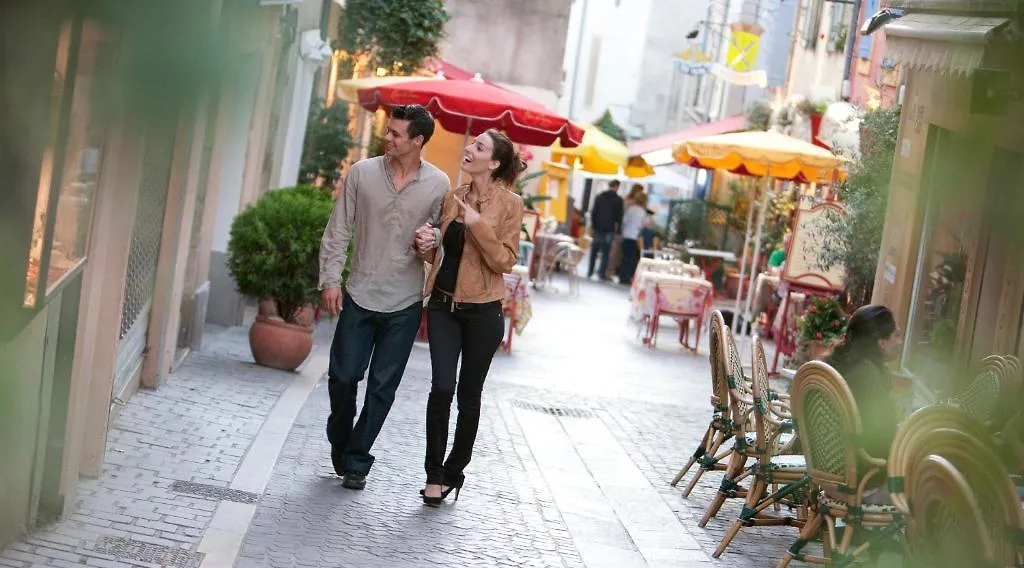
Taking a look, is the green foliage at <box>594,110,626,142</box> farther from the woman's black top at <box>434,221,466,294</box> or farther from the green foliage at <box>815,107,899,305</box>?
the woman's black top at <box>434,221,466,294</box>

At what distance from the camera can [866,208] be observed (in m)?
14.6

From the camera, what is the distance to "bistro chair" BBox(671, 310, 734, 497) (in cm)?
822

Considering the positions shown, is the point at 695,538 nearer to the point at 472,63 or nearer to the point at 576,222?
the point at 472,63

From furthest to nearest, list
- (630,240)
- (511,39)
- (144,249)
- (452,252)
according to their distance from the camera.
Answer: (511,39)
(630,240)
(144,249)
(452,252)

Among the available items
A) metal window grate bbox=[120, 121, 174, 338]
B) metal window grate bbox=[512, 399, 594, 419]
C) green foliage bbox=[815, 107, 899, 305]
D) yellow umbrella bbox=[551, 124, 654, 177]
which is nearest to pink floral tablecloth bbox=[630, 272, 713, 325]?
green foliage bbox=[815, 107, 899, 305]

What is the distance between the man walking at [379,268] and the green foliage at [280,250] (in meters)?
3.71

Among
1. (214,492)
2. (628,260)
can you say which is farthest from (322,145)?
(628,260)

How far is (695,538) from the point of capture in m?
7.75

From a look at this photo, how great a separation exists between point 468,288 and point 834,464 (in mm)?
2007

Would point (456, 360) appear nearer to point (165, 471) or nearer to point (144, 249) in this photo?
point (165, 471)

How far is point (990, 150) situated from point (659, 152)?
92.4ft

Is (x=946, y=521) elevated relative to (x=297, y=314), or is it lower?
elevated

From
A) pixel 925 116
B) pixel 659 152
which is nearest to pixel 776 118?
pixel 659 152

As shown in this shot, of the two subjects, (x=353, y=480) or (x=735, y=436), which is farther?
(x=735, y=436)
